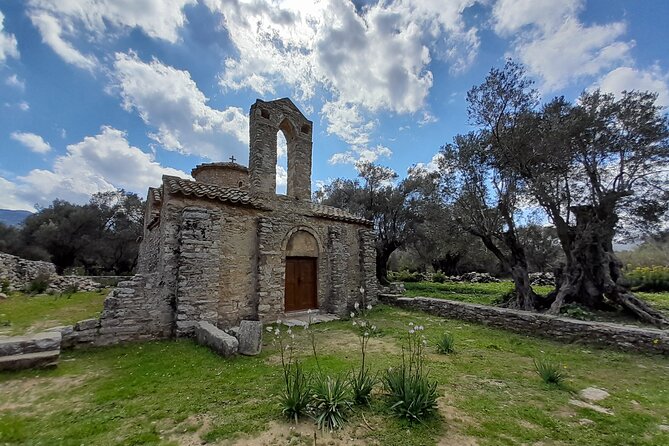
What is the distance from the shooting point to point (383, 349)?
7.41m

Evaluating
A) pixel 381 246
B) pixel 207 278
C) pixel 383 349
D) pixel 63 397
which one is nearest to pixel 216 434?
pixel 63 397

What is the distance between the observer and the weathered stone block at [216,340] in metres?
6.48

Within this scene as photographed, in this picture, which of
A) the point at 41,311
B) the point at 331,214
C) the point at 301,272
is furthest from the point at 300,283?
the point at 41,311

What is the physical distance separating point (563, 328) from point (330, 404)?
7841mm

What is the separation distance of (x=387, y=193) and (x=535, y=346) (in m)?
18.2

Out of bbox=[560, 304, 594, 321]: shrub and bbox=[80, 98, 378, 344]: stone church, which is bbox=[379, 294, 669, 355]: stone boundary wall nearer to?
bbox=[560, 304, 594, 321]: shrub

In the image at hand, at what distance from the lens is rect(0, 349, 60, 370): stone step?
564 centimetres

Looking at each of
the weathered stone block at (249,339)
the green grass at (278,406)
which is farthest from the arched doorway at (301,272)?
the weathered stone block at (249,339)

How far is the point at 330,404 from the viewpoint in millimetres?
4023

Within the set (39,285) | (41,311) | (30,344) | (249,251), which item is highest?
(249,251)

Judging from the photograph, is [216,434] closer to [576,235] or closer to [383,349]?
[383,349]

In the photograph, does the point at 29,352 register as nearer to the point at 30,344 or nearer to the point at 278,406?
the point at 30,344

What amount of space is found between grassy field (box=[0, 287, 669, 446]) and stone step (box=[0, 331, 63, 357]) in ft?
1.57

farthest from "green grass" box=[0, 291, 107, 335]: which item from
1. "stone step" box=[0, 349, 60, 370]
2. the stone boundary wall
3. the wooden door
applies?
the stone boundary wall
